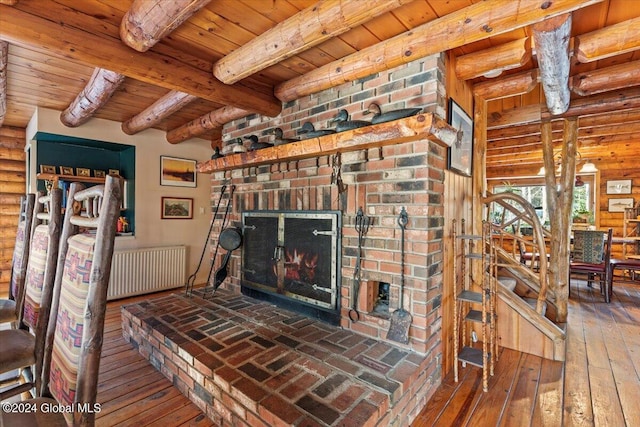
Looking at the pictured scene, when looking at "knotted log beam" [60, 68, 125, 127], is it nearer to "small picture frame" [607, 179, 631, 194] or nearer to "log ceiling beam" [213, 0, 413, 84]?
"log ceiling beam" [213, 0, 413, 84]

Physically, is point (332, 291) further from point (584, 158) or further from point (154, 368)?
point (584, 158)

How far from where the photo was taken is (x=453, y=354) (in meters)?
2.22

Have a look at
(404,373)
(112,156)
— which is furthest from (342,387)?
(112,156)

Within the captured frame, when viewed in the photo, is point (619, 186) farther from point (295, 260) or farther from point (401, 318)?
point (295, 260)

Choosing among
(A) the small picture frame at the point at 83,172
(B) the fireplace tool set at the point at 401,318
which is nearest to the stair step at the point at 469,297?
(B) the fireplace tool set at the point at 401,318

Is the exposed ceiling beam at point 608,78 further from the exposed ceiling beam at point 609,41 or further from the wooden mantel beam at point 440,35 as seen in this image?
the wooden mantel beam at point 440,35

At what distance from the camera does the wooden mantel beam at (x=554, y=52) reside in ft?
4.95

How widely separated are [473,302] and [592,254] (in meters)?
3.30

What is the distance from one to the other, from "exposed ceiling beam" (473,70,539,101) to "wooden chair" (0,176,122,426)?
110 inches

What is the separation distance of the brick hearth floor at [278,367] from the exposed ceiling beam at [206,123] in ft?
6.14

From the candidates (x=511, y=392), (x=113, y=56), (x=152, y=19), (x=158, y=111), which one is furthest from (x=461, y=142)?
(x=158, y=111)

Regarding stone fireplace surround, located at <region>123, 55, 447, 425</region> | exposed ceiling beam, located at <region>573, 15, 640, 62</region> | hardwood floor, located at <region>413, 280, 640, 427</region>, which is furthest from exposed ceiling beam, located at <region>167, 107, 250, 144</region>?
hardwood floor, located at <region>413, 280, 640, 427</region>

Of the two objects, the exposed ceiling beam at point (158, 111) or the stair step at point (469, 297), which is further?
the exposed ceiling beam at point (158, 111)

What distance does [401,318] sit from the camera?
1.87 m
